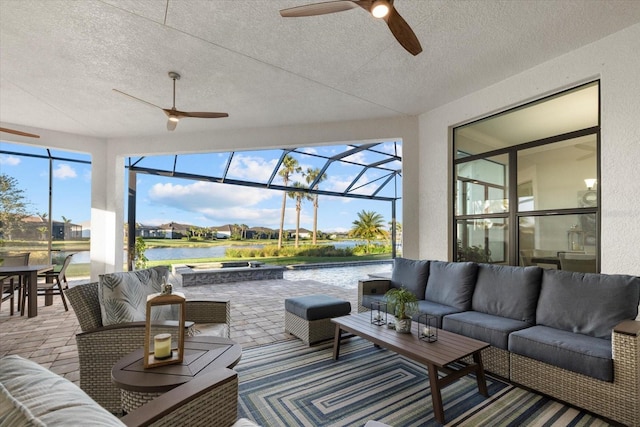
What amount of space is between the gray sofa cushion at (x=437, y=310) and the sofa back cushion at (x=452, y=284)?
10 centimetres

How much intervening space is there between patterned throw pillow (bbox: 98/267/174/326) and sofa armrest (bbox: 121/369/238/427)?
48.9 inches

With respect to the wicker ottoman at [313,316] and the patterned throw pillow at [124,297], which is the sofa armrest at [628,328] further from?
the patterned throw pillow at [124,297]

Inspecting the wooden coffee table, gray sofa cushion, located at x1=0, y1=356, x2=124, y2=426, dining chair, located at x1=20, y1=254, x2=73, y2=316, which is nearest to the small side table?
gray sofa cushion, located at x1=0, y1=356, x2=124, y2=426

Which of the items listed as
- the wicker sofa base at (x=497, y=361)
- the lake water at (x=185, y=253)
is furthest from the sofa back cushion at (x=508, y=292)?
the lake water at (x=185, y=253)

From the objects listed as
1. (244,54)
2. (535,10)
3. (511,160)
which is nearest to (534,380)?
(511,160)

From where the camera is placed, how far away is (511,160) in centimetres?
408

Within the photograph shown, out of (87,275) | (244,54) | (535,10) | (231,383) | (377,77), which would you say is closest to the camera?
(231,383)

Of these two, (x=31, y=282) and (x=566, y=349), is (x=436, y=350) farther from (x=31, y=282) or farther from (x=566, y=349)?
(x=31, y=282)

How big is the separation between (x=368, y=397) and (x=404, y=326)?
66 cm

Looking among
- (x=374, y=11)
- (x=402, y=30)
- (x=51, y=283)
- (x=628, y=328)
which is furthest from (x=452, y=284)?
(x=51, y=283)

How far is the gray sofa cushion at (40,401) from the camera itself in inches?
25.9

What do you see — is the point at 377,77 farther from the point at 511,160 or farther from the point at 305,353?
the point at 305,353

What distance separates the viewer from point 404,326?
2773mm

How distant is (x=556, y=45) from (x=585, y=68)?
398mm
